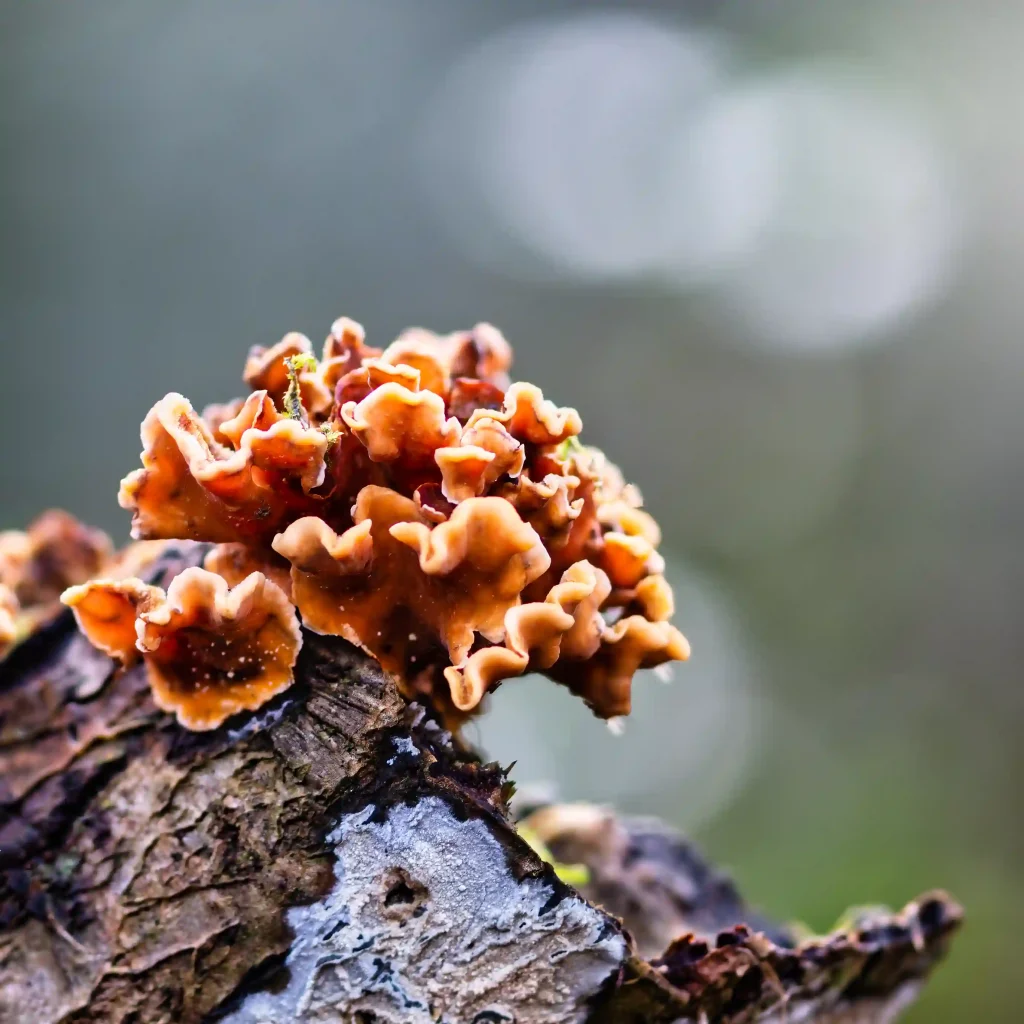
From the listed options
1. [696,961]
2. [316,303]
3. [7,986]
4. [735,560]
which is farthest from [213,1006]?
[735,560]

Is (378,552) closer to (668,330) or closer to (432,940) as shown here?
(432,940)

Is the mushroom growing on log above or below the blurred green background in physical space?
Result: below

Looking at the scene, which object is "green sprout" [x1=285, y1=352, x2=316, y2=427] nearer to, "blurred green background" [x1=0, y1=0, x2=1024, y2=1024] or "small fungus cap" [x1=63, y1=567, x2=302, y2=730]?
"small fungus cap" [x1=63, y1=567, x2=302, y2=730]

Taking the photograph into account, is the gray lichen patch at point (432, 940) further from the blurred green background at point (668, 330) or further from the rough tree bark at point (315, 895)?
the blurred green background at point (668, 330)

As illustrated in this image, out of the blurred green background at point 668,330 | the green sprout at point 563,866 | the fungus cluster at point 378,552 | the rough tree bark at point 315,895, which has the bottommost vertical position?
the rough tree bark at point 315,895

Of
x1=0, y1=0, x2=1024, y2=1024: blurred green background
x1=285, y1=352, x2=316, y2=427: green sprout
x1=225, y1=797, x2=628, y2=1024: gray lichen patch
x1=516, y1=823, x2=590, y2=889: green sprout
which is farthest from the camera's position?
x1=0, y1=0, x2=1024, y2=1024: blurred green background

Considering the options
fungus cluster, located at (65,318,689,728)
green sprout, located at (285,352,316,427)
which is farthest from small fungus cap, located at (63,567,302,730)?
green sprout, located at (285,352,316,427)

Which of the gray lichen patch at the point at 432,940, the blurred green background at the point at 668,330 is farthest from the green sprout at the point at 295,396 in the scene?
the blurred green background at the point at 668,330
